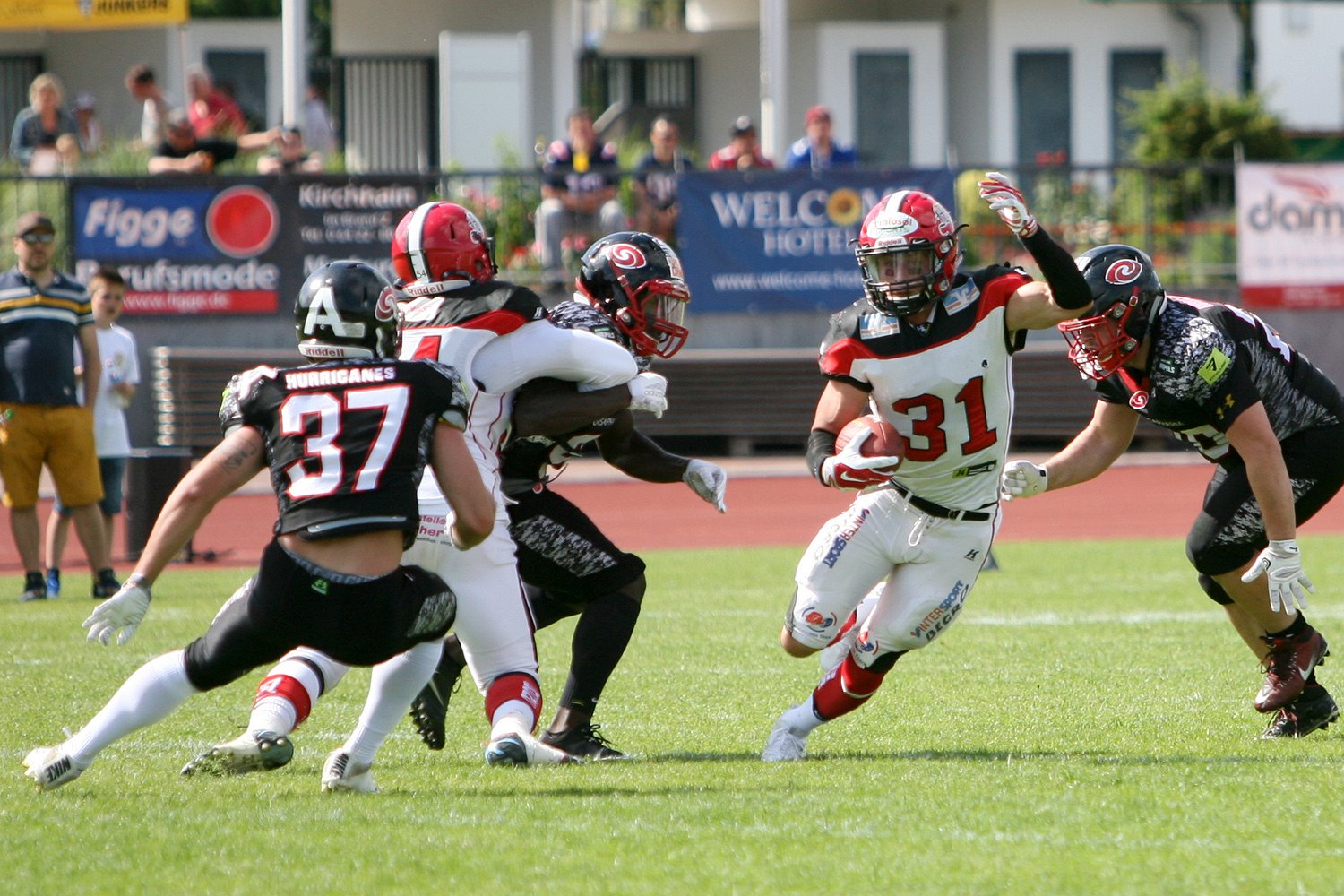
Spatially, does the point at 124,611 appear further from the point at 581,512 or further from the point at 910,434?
the point at 910,434

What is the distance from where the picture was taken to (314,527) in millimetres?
4324

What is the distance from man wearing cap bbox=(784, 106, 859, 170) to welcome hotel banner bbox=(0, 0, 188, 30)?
23.5ft

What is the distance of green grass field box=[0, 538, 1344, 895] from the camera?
3.76 metres

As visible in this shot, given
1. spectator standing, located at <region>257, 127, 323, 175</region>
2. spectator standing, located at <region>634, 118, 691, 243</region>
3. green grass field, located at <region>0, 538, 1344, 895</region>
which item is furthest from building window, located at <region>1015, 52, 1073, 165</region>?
green grass field, located at <region>0, 538, 1344, 895</region>

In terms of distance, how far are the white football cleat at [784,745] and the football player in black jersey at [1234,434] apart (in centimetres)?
113

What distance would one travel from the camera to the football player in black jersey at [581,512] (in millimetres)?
5402

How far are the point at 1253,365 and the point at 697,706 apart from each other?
2.32 metres

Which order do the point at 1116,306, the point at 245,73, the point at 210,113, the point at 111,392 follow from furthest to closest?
the point at 245,73
the point at 210,113
the point at 111,392
the point at 1116,306

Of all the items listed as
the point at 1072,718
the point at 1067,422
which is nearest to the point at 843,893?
the point at 1072,718

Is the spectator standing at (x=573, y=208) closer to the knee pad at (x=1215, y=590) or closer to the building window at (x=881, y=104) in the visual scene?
the building window at (x=881, y=104)

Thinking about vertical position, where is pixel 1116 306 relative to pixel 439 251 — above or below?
below

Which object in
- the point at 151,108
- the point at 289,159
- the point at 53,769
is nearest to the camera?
the point at 53,769

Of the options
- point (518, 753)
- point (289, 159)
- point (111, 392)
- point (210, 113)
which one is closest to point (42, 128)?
point (210, 113)

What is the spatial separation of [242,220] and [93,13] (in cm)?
462
